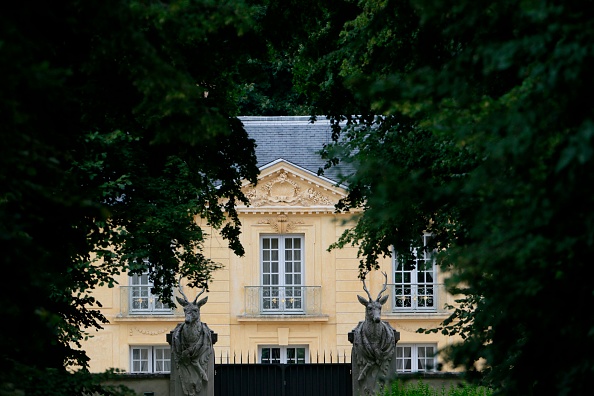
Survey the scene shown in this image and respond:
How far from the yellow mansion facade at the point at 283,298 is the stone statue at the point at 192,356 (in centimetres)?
883

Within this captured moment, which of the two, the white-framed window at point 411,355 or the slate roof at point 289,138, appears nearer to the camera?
the white-framed window at point 411,355

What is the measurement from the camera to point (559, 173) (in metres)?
7.12

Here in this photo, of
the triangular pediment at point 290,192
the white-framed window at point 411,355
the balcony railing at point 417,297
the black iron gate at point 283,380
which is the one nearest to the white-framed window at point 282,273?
the triangular pediment at point 290,192

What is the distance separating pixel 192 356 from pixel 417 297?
1085 cm

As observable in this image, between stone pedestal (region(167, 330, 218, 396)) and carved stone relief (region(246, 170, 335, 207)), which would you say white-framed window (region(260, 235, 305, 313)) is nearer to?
carved stone relief (region(246, 170, 335, 207))

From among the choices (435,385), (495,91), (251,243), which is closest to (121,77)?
(495,91)

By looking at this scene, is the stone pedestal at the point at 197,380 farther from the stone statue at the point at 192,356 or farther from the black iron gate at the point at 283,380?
the black iron gate at the point at 283,380

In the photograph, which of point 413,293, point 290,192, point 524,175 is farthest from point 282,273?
point 524,175

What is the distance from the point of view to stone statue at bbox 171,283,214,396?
838 inches

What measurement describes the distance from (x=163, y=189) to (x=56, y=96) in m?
9.49

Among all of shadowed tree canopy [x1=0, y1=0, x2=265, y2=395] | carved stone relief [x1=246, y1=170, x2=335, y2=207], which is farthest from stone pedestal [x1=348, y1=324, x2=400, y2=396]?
carved stone relief [x1=246, y1=170, x2=335, y2=207]

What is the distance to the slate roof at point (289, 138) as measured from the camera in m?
31.6

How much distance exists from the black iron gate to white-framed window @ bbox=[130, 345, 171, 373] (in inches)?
346

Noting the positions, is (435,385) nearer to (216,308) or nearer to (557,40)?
(216,308)
